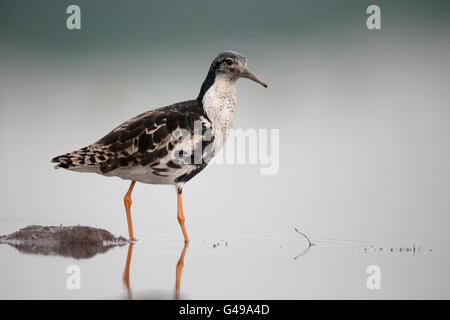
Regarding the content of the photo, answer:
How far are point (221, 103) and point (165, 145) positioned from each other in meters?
1.03

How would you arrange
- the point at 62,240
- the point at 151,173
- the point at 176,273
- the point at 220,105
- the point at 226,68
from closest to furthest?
the point at 176,273, the point at 62,240, the point at 151,173, the point at 220,105, the point at 226,68

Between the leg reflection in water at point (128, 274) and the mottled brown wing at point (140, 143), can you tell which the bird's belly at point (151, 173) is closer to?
the mottled brown wing at point (140, 143)

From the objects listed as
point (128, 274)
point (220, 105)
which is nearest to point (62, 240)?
point (128, 274)

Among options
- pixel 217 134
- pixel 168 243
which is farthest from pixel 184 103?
pixel 168 243

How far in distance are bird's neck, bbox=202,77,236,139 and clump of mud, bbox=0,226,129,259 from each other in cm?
200

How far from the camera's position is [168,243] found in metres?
7.96

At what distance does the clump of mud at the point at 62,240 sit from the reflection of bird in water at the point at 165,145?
75 cm

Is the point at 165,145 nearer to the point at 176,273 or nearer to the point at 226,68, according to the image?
the point at 226,68

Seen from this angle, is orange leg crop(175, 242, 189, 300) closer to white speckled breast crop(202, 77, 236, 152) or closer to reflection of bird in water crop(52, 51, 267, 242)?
reflection of bird in water crop(52, 51, 267, 242)

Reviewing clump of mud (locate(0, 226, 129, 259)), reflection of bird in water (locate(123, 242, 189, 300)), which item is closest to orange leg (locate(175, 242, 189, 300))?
reflection of bird in water (locate(123, 242, 189, 300))

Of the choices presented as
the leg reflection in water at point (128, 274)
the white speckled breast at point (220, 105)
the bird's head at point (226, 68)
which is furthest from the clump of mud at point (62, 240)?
the bird's head at point (226, 68)

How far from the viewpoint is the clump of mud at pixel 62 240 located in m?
6.88

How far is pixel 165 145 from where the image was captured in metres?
7.99

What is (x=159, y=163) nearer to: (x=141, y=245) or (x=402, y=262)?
(x=141, y=245)
